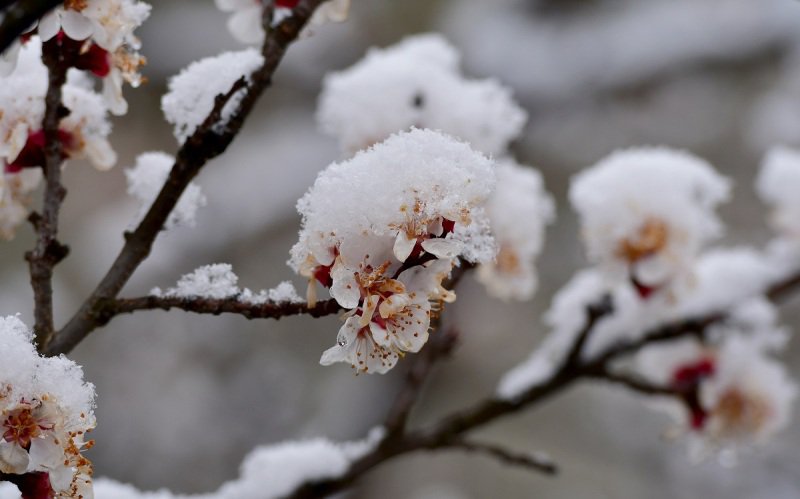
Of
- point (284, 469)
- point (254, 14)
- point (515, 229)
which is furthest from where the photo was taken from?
point (515, 229)

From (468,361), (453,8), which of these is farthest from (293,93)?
(468,361)

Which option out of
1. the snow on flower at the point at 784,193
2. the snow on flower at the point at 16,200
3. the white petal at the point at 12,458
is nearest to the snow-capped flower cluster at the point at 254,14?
the snow on flower at the point at 16,200

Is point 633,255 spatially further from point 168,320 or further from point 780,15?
point 780,15

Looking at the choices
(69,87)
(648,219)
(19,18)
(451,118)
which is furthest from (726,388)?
(19,18)

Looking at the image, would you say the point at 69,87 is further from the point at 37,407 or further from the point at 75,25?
the point at 37,407

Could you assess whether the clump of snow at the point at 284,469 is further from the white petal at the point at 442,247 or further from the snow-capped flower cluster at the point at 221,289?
the white petal at the point at 442,247

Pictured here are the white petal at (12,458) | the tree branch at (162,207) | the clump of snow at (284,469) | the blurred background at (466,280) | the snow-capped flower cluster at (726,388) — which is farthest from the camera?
the blurred background at (466,280)

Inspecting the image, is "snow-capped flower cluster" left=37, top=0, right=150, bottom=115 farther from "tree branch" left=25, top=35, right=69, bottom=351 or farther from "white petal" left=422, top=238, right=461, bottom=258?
"white petal" left=422, top=238, right=461, bottom=258
